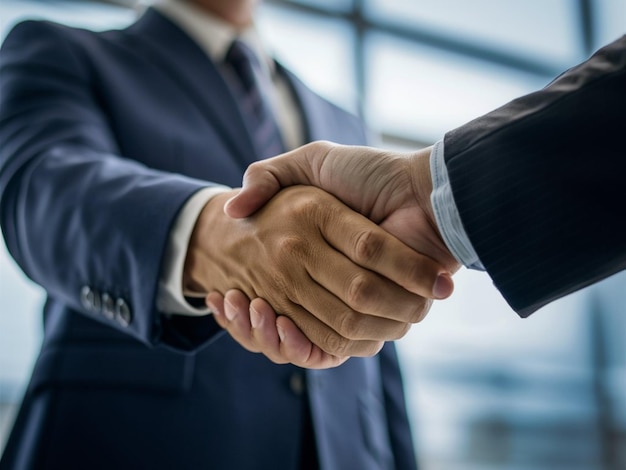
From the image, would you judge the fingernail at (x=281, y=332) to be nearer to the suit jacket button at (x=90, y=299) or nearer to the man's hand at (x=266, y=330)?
the man's hand at (x=266, y=330)

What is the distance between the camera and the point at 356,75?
2.82 metres

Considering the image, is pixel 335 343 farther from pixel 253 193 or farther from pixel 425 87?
pixel 425 87

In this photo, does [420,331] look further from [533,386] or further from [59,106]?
[59,106]

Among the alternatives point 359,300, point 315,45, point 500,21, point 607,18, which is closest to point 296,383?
point 359,300

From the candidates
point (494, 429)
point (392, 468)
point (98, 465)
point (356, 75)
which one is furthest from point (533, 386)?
point (98, 465)

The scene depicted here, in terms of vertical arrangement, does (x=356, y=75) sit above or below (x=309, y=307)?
below

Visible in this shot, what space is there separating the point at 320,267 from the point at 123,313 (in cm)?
26

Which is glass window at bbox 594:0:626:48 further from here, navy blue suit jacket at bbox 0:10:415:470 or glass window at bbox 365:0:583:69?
navy blue suit jacket at bbox 0:10:415:470

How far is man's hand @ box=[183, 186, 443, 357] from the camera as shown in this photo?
654mm

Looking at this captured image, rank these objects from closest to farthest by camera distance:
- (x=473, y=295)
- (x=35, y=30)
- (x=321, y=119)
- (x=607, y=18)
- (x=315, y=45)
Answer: (x=35, y=30) → (x=321, y=119) → (x=473, y=295) → (x=315, y=45) → (x=607, y=18)

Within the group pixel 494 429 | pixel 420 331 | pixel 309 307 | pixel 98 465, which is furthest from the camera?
pixel 494 429

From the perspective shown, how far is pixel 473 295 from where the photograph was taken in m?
2.54

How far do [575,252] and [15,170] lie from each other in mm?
695

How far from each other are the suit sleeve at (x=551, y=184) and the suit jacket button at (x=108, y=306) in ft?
1.37
